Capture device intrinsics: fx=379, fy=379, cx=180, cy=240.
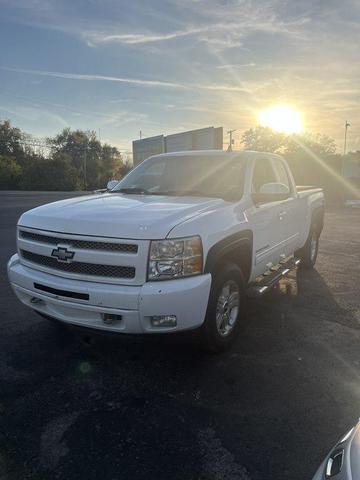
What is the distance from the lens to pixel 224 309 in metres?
3.68

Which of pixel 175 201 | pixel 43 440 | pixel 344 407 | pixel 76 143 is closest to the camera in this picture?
pixel 43 440

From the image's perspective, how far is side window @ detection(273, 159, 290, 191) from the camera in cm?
559

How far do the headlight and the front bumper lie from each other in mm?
66

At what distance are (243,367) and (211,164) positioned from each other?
95.6 inches

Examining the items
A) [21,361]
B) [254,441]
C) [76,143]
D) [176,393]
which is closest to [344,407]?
[254,441]

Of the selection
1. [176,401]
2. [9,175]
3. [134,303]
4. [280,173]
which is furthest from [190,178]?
[9,175]

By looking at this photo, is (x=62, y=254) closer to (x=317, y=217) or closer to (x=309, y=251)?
(x=309, y=251)

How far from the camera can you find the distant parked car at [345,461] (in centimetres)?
130

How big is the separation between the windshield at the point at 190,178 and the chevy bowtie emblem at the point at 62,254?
1488 millimetres

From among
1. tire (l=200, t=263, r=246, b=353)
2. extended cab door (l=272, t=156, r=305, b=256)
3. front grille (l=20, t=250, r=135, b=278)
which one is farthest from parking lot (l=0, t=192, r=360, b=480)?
extended cab door (l=272, t=156, r=305, b=256)

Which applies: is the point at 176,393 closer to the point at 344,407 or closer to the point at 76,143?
the point at 344,407

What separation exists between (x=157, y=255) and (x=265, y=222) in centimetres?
196

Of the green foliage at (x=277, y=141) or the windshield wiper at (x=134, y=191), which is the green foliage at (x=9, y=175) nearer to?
the green foliage at (x=277, y=141)

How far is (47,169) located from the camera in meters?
52.8
